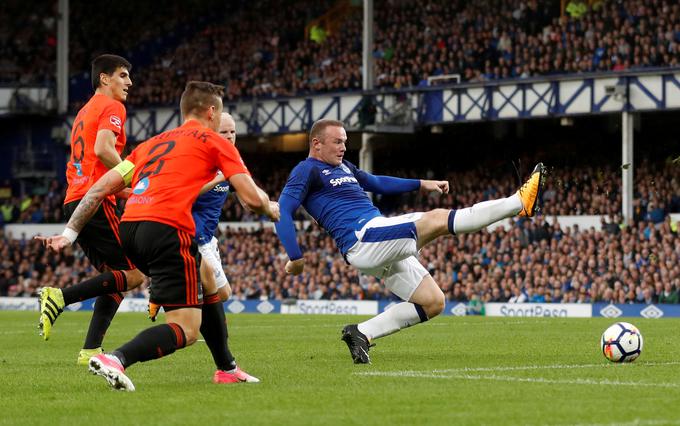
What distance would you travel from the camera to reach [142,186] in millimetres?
8898

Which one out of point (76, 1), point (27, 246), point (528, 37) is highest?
point (76, 1)

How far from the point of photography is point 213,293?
31.5 ft

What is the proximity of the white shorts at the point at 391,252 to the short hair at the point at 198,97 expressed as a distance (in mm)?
2558

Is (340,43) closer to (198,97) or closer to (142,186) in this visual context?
(198,97)

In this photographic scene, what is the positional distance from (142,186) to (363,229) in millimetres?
2961

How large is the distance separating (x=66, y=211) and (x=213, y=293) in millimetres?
3070

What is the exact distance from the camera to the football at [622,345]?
11.0 meters

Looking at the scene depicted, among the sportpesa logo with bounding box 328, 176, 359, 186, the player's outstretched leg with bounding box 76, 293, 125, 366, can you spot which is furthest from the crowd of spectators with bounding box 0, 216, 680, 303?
the player's outstretched leg with bounding box 76, 293, 125, 366

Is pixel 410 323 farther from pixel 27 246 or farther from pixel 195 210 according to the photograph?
pixel 27 246

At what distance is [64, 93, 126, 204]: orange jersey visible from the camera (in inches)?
465

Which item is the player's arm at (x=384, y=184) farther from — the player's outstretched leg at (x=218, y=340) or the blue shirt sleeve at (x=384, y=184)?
the player's outstretched leg at (x=218, y=340)

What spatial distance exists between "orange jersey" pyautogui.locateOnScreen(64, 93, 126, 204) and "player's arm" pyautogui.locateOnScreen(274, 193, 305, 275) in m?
1.71

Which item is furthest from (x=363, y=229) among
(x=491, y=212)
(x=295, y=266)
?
(x=491, y=212)

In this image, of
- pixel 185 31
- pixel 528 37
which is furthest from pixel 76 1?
pixel 528 37
